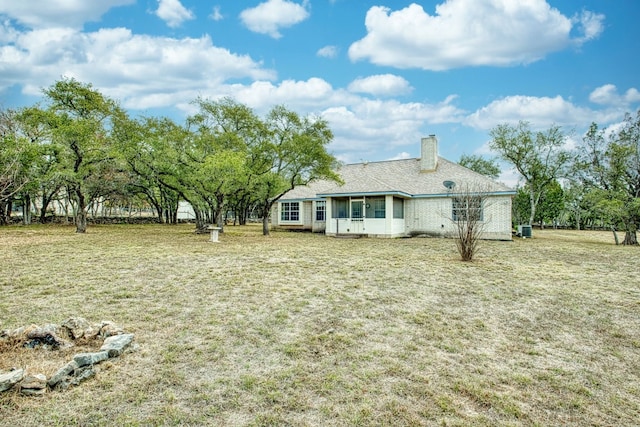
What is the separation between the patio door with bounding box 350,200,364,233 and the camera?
18203 millimetres

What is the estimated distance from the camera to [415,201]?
19.0 metres

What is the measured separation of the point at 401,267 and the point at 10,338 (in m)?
7.21

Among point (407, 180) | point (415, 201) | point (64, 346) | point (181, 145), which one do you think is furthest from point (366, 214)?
point (64, 346)

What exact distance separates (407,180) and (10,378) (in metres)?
19.3

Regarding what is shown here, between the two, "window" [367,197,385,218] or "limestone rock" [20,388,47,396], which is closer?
"limestone rock" [20,388,47,396]

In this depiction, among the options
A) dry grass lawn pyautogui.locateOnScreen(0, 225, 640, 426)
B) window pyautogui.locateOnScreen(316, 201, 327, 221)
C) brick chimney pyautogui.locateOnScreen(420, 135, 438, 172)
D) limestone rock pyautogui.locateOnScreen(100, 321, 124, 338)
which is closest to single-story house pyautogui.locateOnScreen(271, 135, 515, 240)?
brick chimney pyautogui.locateOnScreen(420, 135, 438, 172)

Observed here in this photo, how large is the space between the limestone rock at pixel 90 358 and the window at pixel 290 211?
21241 mm

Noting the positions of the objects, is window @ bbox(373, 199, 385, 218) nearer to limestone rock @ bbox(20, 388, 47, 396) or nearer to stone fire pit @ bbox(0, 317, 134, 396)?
stone fire pit @ bbox(0, 317, 134, 396)

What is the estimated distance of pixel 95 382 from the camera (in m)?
2.88

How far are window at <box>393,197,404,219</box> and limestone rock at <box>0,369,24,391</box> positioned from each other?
54.1 feet

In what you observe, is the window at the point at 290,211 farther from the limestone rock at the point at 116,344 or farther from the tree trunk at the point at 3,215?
the limestone rock at the point at 116,344

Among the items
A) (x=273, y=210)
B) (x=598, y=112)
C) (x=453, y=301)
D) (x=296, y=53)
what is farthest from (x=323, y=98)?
(x=453, y=301)

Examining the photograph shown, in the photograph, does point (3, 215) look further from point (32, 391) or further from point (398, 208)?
point (32, 391)

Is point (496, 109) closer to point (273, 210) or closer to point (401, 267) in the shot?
point (273, 210)
